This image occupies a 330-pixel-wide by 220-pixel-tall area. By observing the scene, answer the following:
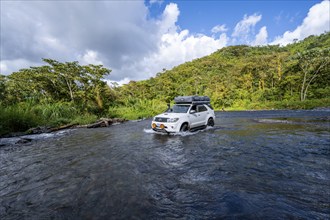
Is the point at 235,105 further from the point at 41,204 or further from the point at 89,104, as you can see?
the point at 41,204

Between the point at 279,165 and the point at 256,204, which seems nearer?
the point at 256,204

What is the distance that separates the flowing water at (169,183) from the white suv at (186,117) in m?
2.67

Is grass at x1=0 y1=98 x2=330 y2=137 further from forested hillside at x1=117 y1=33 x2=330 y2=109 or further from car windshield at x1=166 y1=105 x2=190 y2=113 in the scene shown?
forested hillside at x1=117 y1=33 x2=330 y2=109

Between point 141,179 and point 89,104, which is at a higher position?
point 89,104

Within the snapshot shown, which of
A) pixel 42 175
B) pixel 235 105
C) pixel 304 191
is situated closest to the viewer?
pixel 304 191

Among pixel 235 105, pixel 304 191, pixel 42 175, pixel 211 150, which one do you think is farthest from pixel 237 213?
pixel 235 105

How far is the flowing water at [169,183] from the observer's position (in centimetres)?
313

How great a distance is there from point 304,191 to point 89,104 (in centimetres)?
1962

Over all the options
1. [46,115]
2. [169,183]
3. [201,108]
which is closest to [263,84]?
[201,108]

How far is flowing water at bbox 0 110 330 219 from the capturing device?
313 cm

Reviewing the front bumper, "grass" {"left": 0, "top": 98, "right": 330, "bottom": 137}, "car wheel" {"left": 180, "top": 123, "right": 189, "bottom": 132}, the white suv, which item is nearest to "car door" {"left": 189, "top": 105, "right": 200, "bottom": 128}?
the white suv

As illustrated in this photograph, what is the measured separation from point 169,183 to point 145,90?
45.6 m

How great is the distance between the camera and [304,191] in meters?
3.74

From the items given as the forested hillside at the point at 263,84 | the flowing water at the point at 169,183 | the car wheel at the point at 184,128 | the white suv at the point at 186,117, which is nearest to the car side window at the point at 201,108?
the white suv at the point at 186,117
